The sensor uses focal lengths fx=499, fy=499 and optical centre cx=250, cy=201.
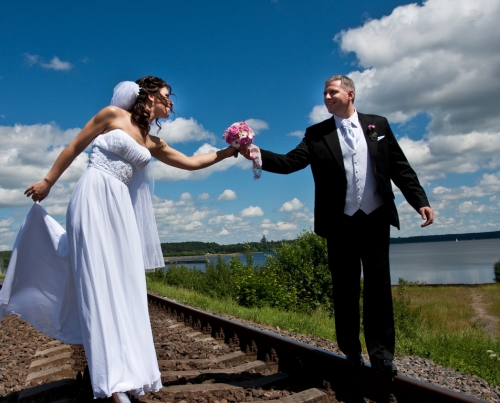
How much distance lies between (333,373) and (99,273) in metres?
1.79

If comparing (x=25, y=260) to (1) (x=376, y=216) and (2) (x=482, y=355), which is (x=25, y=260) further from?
(2) (x=482, y=355)

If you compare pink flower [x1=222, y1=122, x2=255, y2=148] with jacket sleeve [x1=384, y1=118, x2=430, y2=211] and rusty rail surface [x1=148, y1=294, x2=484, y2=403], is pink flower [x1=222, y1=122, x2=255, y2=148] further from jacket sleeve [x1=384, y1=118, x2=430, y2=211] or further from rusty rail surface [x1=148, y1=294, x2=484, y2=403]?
rusty rail surface [x1=148, y1=294, x2=484, y2=403]

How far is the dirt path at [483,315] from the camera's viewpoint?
17.0 m

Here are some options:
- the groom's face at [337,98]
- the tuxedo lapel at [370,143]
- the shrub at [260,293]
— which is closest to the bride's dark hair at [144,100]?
the groom's face at [337,98]

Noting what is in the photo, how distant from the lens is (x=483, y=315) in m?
21.9

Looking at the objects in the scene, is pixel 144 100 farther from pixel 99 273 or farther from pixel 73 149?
pixel 99 273

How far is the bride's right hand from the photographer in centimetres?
340

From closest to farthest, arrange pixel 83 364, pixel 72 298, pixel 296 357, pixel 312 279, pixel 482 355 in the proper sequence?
pixel 72 298
pixel 296 357
pixel 83 364
pixel 482 355
pixel 312 279

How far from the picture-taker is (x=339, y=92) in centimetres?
371

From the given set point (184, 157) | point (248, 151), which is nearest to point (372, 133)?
point (248, 151)

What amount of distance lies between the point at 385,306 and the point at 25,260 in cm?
260

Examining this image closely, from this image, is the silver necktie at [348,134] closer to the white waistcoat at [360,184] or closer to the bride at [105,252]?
the white waistcoat at [360,184]

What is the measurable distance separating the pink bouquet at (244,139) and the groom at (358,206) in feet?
1.49

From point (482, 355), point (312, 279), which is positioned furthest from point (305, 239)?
point (482, 355)
